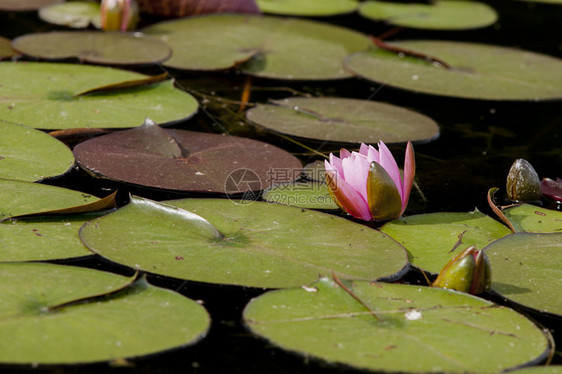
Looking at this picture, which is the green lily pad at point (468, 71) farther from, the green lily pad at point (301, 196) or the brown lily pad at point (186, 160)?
the green lily pad at point (301, 196)

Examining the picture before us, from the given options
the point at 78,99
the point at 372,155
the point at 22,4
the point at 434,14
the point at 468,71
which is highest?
the point at 434,14

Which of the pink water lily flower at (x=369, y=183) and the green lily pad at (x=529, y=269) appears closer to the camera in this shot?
the green lily pad at (x=529, y=269)

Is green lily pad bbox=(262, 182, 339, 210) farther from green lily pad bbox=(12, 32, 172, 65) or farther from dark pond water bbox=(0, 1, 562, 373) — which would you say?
green lily pad bbox=(12, 32, 172, 65)

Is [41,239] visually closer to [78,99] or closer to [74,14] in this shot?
[78,99]

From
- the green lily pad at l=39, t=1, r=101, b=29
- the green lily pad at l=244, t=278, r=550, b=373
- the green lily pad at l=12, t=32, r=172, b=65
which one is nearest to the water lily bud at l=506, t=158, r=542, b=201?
the green lily pad at l=244, t=278, r=550, b=373

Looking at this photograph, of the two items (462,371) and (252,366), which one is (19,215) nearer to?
(252,366)

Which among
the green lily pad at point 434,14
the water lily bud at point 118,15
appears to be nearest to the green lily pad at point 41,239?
the water lily bud at point 118,15

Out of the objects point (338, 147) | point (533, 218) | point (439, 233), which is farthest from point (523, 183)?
point (338, 147)
